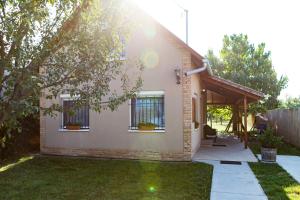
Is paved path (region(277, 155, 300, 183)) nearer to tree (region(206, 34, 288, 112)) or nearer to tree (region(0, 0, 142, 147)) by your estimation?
tree (region(0, 0, 142, 147))

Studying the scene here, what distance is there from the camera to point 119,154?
Result: 12.4 metres

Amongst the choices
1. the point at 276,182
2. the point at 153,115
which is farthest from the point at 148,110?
the point at 276,182

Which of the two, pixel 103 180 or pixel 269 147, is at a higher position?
pixel 269 147

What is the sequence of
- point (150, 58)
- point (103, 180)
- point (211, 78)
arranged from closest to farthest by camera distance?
→ point (103, 180)
point (150, 58)
point (211, 78)

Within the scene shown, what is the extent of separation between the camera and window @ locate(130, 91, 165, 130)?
12227 millimetres

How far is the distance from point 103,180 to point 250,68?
91.6ft

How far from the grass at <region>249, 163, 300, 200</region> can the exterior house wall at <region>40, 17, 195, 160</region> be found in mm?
2765

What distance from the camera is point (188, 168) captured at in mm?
10211

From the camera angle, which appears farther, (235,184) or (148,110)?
(148,110)

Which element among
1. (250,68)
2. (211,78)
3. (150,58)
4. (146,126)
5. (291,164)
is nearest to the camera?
(291,164)

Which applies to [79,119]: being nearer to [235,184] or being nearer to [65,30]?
[235,184]

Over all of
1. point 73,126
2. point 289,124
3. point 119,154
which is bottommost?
point 119,154

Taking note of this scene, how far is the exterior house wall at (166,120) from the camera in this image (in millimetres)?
11633

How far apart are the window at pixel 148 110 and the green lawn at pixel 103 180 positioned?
1776mm
